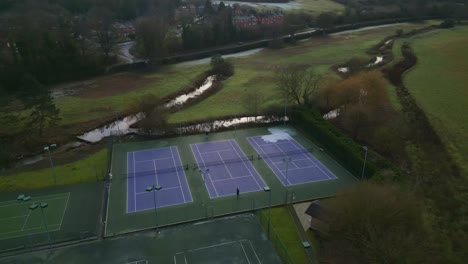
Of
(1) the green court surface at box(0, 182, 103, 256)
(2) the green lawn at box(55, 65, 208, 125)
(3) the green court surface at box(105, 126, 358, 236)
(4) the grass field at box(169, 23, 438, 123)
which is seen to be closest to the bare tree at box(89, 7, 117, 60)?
(2) the green lawn at box(55, 65, 208, 125)

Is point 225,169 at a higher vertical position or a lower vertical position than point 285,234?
higher

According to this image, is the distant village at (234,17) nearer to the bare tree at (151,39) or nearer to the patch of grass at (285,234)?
the bare tree at (151,39)

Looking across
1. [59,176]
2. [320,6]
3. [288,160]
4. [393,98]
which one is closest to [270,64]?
[393,98]

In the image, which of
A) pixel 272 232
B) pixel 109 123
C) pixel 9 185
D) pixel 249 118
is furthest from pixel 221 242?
pixel 109 123

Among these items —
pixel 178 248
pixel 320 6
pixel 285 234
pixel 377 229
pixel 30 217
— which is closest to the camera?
pixel 377 229

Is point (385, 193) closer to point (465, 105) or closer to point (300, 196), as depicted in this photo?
point (300, 196)

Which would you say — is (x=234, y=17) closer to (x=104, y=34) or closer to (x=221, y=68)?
(x=221, y=68)
